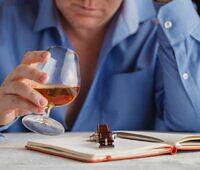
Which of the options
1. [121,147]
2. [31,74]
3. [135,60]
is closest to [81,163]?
[121,147]

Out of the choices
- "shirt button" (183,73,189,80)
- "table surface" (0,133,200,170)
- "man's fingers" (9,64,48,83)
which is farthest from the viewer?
"shirt button" (183,73,189,80)

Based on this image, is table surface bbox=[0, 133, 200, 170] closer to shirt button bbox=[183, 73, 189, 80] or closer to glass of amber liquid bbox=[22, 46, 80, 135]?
glass of amber liquid bbox=[22, 46, 80, 135]

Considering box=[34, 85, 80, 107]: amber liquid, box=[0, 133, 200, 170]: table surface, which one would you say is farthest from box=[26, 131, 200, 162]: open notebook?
box=[34, 85, 80, 107]: amber liquid

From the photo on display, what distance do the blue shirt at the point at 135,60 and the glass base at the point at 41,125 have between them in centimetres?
36

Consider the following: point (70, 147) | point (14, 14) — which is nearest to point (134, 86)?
point (14, 14)

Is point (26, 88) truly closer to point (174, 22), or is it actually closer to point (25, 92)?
point (25, 92)

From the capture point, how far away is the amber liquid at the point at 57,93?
1.10 m

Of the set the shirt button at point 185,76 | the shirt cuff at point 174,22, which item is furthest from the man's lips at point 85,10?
the shirt button at point 185,76

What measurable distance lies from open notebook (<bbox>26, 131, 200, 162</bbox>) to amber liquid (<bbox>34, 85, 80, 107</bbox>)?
118mm

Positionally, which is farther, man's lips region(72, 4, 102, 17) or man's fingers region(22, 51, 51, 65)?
man's lips region(72, 4, 102, 17)

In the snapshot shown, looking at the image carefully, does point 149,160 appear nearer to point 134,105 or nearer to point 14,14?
point 134,105

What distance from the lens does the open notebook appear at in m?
0.89

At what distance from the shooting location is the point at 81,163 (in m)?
0.86

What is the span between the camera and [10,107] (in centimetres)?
117
